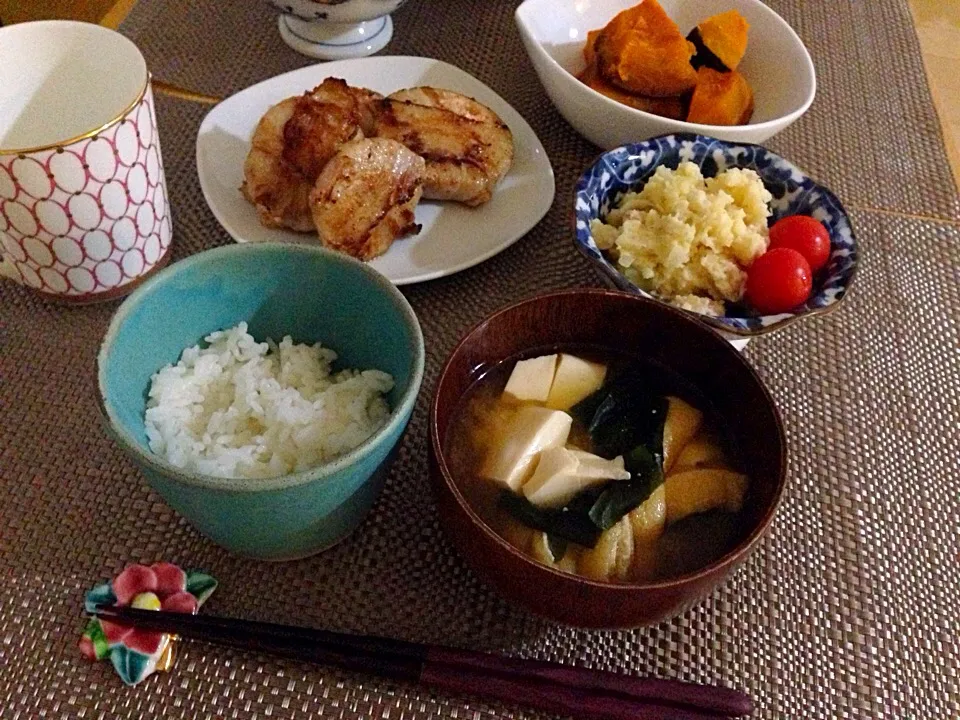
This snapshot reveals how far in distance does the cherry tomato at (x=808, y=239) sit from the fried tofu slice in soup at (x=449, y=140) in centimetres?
42

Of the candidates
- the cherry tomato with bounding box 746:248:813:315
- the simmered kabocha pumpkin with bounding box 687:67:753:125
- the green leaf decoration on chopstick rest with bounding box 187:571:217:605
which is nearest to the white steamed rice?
the green leaf decoration on chopstick rest with bounding box 187:571:217:605

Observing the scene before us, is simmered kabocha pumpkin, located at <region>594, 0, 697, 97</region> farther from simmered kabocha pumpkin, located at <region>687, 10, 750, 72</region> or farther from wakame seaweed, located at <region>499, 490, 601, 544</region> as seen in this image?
wakame seaweed, located at <region>499, 490, 601, 544</region>

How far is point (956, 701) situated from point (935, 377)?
452mm

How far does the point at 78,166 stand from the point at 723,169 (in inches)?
32.1

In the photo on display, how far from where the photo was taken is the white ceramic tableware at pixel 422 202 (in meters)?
1.10

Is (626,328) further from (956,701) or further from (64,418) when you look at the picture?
(64,418)

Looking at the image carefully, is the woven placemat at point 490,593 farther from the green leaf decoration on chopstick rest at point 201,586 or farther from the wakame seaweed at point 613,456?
the wakame seaweed at point 613,456

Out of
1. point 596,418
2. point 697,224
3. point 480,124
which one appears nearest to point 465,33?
point 480,124

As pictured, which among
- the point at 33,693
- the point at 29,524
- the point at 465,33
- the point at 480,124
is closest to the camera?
the point at 33,693

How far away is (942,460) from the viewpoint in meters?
0.98

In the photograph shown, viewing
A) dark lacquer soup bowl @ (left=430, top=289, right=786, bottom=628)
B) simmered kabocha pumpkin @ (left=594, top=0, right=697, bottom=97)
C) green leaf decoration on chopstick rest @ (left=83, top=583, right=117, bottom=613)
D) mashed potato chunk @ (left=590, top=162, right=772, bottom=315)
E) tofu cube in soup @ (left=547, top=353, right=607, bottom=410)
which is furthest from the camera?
simmered kabocha pumpkin @ (left=594, top=0, right=697, bottom=97)

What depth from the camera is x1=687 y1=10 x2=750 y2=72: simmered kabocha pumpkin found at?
1258 millimetres

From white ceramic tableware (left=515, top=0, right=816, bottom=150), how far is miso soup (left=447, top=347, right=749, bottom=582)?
0.46m

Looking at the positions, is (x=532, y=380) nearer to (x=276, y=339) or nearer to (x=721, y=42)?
(x=276, y=339)
